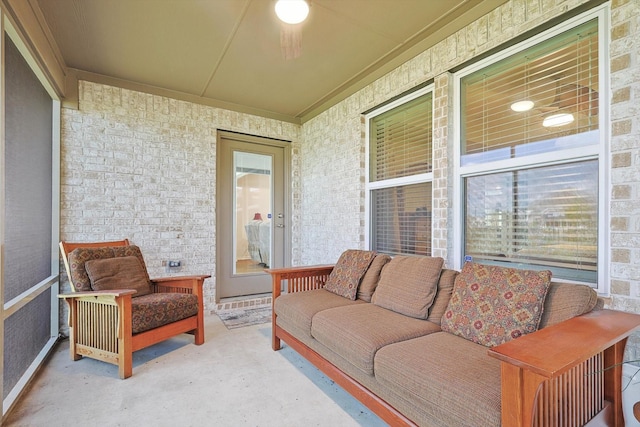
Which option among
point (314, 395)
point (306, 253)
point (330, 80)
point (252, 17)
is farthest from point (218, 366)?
point (330, 80)

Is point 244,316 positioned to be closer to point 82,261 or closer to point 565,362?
point 82,261

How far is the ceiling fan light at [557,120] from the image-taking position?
1.86 meters

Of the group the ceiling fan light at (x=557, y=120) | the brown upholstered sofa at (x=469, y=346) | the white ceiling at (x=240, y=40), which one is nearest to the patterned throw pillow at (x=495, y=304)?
the brown upholstered sofa at (x=469, y=346)

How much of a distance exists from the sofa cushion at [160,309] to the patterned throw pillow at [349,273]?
1207 mm

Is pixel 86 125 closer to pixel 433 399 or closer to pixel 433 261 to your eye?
pixel 433 261

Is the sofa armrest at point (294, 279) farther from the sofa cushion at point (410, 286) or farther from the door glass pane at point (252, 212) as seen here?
the door glass pane at point (252, 212)

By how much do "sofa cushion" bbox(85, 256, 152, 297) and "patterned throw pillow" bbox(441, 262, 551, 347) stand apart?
251cm

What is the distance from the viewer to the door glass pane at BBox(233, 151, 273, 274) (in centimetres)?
421

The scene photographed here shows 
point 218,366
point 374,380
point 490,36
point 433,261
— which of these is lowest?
point 218,366

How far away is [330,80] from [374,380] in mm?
2870

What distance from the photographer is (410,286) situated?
2.13 m

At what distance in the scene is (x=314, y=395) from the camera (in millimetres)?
A: 1989

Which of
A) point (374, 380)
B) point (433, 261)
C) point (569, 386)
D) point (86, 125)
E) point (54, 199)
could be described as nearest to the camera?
point (569, 386)

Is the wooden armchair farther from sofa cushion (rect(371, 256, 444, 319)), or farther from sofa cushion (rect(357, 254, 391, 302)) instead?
sofa cushion (rect(371, 256, 444, 319))
